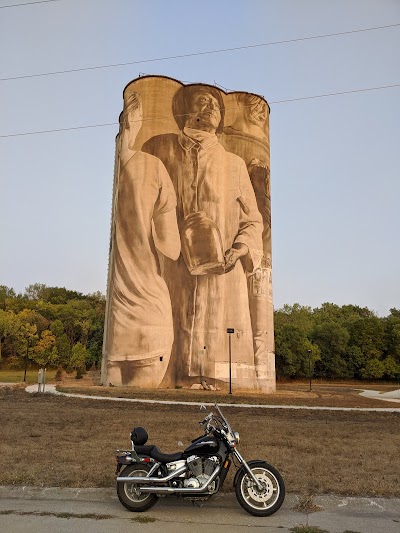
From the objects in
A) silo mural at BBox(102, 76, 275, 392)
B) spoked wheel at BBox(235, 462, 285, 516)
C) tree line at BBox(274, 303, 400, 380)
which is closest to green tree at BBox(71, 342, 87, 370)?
silo mural at BBox(102, 76, 275, 392)

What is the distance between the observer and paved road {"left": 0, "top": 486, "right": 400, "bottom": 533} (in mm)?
6082

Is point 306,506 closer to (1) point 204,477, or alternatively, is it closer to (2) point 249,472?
(2) point 249,472

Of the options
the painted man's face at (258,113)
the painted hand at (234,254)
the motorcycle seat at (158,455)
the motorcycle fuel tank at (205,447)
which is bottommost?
the motorcycle seat at (158,455)

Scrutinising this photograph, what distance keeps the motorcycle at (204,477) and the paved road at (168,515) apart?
0.63 ft

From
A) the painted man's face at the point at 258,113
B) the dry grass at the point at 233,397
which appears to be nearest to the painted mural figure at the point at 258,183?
the painted man's face at the point at 258,113

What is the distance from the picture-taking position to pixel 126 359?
44.9m

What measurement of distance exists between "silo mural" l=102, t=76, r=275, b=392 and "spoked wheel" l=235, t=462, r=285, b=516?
124ft

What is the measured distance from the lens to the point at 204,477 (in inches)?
266

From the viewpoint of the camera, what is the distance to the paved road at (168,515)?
6082mm

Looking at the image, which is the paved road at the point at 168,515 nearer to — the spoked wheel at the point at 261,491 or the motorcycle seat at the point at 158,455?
the spoked wheel at the point at 261,491

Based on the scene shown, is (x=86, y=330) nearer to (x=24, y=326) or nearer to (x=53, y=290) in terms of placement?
(x=24, y=326)

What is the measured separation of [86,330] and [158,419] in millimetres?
71607

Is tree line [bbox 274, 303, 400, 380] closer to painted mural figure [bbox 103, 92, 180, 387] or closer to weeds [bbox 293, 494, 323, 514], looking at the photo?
painted mural figure [bbox 103, 92, 180, 387]

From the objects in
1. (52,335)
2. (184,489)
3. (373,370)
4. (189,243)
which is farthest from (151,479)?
(52,335)
